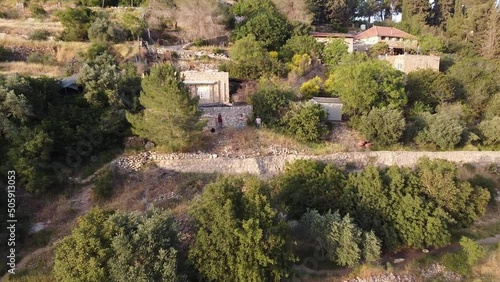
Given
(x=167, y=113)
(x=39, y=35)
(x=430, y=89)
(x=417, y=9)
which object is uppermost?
(x=417, y=9)

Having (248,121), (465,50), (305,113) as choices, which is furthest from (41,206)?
(465,50)

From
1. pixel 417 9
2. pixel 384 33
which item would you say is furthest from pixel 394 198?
pixel 417 9

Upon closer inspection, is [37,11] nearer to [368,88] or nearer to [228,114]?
[228,114]

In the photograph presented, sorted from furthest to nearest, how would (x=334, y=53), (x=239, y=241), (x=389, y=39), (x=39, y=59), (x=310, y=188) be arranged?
(x=389, y=39)
(x=334, y=53)
(x=39, y=59)
(x=310, y=188)
(x=239, y=241)

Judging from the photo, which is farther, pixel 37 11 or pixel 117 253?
pixel 37 11

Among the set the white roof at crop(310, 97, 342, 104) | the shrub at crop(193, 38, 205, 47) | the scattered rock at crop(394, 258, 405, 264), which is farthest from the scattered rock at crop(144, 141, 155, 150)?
the shrub at crop(193, 38, 205, 47)

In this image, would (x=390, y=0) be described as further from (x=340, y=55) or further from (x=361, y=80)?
(x=361, y=80)

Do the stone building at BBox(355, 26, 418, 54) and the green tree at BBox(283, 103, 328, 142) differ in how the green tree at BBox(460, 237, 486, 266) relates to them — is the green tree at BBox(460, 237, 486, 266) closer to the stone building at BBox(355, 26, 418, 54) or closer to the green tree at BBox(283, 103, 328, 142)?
the green tree at BBox(283, 103, 328, 142)
